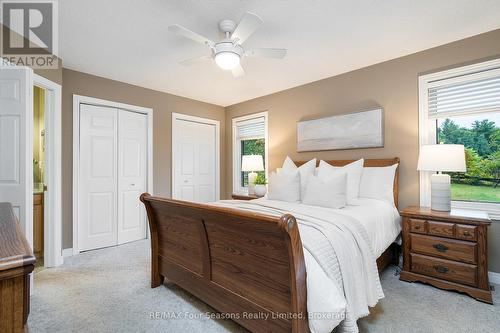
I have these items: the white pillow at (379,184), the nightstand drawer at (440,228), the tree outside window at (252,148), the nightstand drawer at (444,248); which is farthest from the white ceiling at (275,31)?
the nightstand drawer at (444,248)

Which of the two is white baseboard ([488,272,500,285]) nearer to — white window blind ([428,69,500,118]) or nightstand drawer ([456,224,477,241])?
nightstand drawer ([456,224,477,241])

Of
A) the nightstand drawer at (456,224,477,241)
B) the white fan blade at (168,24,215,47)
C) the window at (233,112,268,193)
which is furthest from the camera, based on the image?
the window at (233,112,268,193)

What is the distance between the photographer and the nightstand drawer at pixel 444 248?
2.21m

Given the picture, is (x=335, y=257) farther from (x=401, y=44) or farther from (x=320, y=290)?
(x=401, y=44)

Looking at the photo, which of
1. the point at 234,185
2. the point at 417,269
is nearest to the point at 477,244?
the point at 417,269

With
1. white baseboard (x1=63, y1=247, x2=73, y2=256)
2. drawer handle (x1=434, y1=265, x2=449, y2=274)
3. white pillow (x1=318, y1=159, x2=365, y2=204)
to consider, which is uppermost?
white pillow (x1=318, y1=159, x2=365, y2=204)

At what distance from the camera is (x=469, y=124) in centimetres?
272

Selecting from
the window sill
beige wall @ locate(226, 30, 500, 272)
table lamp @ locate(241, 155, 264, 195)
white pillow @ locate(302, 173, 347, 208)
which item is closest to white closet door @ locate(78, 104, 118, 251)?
table lamp @ locate(241, 155, 264, 195)

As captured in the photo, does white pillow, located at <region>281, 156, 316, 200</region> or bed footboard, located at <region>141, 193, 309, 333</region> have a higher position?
white pillow, located at <region>281, 156, 316, 200</region>

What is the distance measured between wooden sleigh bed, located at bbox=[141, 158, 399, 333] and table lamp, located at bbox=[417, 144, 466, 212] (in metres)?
2.00

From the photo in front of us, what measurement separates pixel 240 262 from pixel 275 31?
2.16 meters

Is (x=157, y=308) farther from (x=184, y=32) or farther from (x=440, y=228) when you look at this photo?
(x=440, y=228)

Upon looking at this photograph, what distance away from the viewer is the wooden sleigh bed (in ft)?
→ 4.30

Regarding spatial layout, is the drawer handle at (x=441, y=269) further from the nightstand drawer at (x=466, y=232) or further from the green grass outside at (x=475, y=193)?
the green grass outside at (x=475, y=193)
